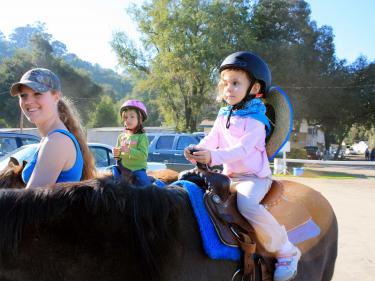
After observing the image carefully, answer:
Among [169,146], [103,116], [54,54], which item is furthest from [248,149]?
[54,54]

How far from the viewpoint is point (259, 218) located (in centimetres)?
220

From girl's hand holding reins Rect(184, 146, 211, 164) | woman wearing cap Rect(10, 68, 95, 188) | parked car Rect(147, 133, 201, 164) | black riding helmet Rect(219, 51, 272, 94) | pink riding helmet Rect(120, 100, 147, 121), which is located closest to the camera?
woman wearing cap Rect(10, 68, 95, 188)

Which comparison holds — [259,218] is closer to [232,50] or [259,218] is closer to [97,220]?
[97,220]

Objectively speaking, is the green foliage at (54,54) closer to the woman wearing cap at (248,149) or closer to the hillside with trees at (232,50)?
the hillside with trees at (232,50)

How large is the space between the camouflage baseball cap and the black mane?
65 centimetres

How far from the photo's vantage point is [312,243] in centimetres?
284

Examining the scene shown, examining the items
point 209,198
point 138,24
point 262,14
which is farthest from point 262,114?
point 262,14

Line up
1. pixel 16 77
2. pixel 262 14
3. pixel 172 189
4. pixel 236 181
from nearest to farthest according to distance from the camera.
Answer: pixel 172 189
pixel 236 181
pixel 262 14
pixel 16 77

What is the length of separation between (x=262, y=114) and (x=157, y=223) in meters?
1.13

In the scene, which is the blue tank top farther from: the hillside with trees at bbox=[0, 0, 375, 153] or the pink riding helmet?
the hillside with trees at bbox=[0, 0, 375, 153]

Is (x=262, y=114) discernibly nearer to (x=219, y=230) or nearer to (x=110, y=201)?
(x=219, y=230)

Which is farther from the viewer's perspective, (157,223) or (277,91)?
(277,91)

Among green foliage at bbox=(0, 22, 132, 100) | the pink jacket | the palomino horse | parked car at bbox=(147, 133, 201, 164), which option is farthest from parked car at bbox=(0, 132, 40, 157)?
green foliage at bbox=(0, 22, 132, 100)

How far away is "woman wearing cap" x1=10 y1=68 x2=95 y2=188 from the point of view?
1.85 meters
